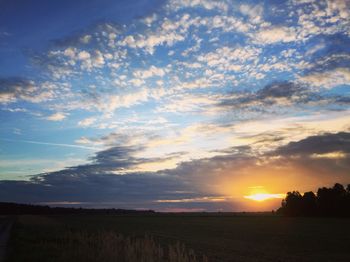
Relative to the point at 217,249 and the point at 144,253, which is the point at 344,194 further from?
the point at 144,253

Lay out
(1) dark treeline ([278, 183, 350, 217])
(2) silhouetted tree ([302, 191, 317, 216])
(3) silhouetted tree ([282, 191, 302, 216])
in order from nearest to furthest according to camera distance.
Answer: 1. (1) dark treeline ([278, 183, 350, 217])
2. (2) silhouetted tree ([302, 191, 317, 216])
3. (3) silhouetted tree ([282, 191, 302, 216])

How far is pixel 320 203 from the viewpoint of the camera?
111562 millimetres

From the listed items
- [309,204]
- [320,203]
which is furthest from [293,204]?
[320,203]

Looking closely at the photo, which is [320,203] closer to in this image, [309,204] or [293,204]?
[309,204]

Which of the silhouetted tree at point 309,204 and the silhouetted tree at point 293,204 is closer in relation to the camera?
the silhouetted tree at point 309,204

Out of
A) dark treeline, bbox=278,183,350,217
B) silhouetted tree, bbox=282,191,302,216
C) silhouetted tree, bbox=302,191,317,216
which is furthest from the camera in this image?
silhouetted tree, bbox=282,191,302,216

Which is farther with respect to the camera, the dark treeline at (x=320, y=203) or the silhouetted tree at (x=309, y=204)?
the silhouetted tree at (x=309, y=204)

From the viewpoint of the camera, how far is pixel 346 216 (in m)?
101

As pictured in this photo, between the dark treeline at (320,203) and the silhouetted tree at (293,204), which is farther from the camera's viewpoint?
the silhouetted tree at (293,204)

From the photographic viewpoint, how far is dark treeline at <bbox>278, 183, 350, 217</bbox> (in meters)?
103

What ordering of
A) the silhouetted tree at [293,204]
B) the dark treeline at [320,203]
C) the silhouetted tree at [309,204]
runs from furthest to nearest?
1. the silhouetted tree at [293,204]
2. the silhouetted tree at [309,204]
3. the dark treeline at [320,203]

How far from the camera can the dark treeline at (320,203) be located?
10331 centimetres

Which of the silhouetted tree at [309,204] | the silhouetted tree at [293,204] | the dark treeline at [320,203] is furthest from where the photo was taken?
the silhouetted tree at [293,204]

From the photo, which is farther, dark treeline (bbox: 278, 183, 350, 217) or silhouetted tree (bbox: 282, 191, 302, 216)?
silhouetted tree (bbox: 282, 191, 302, 216)
